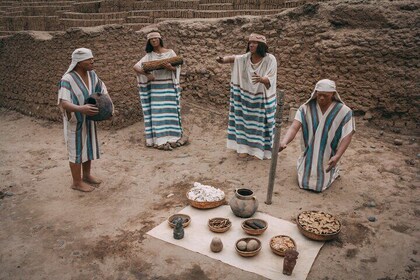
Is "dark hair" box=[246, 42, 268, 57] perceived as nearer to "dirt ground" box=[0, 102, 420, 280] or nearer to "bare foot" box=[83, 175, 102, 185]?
"dirt ground" box=[0, 102, 420, 280]

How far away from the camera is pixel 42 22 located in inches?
415

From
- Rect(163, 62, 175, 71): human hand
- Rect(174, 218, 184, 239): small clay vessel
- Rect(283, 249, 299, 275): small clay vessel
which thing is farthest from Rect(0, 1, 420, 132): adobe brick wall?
Rect(283, 249, 299, 275): small clay vessel

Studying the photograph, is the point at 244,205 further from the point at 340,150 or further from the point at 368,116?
the point at 368,116

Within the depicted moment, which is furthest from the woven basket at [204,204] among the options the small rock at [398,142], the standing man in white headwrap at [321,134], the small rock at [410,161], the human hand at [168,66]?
the small rock at [398,142]

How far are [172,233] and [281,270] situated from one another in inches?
48.5

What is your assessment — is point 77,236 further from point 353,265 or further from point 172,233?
point 353,265

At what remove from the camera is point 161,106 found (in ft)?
21.1

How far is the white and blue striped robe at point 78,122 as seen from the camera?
4.37 metres

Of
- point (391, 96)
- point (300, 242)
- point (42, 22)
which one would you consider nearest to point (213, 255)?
point (300, 242)

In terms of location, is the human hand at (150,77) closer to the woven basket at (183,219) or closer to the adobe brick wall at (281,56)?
the adobe brick wall at (281,56)

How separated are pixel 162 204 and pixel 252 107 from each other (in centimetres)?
215

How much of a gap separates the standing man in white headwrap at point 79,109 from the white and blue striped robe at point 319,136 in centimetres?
274

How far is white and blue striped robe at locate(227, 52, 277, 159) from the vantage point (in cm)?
536

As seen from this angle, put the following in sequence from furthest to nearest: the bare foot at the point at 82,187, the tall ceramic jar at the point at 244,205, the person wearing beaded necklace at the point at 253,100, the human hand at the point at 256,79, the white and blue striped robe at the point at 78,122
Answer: the person wearing beaded necklace at the point at 253,100, the human hand at the point at 256,79, the bare foot at the point at 82,187, the white and blue striped robe at the point at 78,122, the tall ceramic jar at the point at 244,205
